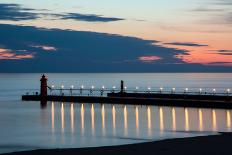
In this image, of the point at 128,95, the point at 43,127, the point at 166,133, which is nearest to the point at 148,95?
the point at 128,95

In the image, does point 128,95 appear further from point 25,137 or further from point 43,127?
point 25,137

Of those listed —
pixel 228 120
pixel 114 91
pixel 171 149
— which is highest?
pixel 114 91

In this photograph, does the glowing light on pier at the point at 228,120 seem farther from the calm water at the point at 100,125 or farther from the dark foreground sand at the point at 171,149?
the dark foreground sand at the point at 171,149

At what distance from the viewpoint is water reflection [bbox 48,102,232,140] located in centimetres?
3484

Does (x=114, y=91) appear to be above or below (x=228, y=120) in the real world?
above

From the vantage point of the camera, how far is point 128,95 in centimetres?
6275

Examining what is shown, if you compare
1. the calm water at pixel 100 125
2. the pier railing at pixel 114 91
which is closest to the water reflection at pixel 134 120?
the calm water at pixel 100 125

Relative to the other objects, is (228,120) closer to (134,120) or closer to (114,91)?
(134,120)

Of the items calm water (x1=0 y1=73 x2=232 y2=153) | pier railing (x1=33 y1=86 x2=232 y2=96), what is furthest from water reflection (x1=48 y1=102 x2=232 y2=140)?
pier railing (x1=33 y1=86 x2=232 y2=96)

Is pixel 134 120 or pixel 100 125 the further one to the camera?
pixel 134 120

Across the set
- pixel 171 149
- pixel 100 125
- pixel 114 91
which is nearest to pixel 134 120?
pixel 100 125

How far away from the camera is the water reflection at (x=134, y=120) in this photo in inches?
1372

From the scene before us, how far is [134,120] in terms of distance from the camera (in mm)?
41500

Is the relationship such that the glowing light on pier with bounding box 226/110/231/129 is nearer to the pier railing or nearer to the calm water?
the calm water
